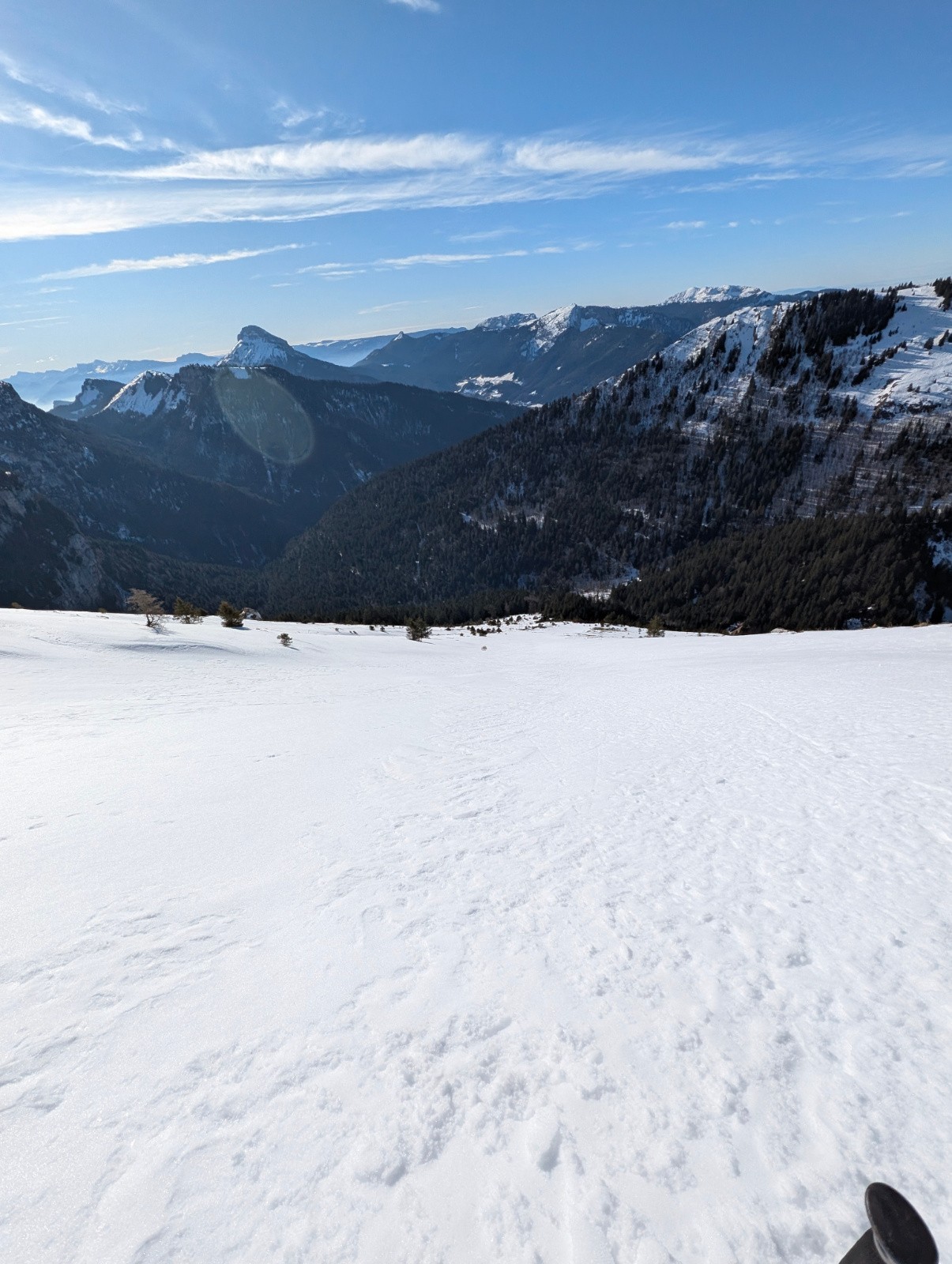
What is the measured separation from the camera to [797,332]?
652 ft

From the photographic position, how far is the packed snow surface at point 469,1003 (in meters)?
2.80

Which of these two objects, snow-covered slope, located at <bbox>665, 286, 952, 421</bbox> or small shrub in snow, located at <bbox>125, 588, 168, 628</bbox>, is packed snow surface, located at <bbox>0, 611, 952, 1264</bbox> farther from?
snow-covered slope, located at <bbox>665, 286, 952, 421</bbox>

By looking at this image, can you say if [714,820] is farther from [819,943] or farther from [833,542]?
[833,542]

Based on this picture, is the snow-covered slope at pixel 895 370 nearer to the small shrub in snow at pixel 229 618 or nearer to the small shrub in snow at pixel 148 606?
the small shrub in snow at pixel 229 618

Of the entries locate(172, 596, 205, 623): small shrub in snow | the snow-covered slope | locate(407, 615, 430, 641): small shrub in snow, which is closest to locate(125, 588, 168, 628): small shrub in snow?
locate(172, 596, 205, 623): small shrub in snow

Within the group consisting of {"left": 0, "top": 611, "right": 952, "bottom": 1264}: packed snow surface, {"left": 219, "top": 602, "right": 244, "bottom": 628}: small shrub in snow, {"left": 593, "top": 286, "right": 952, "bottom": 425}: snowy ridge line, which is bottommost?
{"left": 0, "top": 611, "right": 952, "bottom": 1264}: packed snow surface

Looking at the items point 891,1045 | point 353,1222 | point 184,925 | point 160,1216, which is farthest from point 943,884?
point 184,925

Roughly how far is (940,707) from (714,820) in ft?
28.8

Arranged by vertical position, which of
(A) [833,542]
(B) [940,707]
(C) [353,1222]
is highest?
(A) [833,542]

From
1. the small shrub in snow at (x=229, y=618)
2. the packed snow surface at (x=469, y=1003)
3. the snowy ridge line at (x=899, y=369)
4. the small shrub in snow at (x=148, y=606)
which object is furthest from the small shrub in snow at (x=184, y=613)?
the snowy ridge line at (x=899, y=369)

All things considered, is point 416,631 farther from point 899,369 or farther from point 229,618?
point 899,369

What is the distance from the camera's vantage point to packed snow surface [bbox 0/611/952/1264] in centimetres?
280

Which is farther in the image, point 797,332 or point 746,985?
point 797,332

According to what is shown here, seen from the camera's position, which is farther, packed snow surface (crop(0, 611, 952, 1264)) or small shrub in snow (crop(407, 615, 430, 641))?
small shrub in snow (crop(407, 615, 430, 641))
